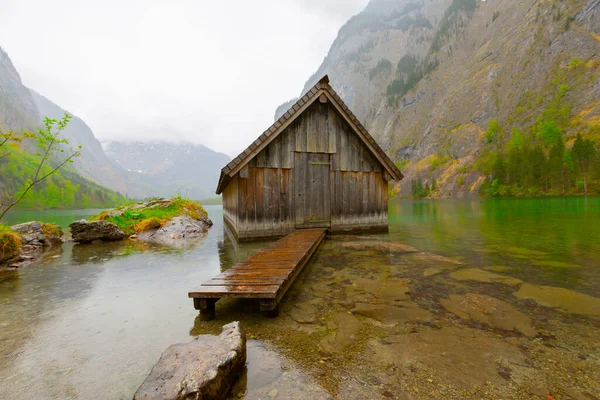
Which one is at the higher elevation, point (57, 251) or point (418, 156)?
point (418, 156)

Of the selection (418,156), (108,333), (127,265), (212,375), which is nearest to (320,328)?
(212,375)

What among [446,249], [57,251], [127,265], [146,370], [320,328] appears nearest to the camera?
[146,370]

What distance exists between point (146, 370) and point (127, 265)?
633cm

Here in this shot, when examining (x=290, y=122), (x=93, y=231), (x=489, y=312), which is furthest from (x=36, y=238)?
(x=489, y=312)

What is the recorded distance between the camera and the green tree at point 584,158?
59750 mm

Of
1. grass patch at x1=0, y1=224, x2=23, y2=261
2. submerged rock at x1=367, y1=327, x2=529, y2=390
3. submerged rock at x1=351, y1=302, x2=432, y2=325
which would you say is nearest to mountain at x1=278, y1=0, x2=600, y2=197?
submerged rock at x1=351, y1=302, x2=432, y2=325

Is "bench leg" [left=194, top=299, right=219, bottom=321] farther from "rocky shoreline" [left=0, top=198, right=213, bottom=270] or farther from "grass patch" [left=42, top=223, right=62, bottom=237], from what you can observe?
"grass patch" [left=42, top=223, right=62, bottom=237]

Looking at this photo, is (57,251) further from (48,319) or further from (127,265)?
(48,319)

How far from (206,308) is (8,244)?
28.1ft

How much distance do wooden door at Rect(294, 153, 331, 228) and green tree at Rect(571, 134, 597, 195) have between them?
76201 mm

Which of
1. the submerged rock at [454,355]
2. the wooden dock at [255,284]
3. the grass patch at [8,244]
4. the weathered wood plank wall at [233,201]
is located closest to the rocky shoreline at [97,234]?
the grass patch at [8,244]

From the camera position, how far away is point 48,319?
441cm

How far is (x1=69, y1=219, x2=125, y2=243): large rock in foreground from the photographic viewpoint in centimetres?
1252

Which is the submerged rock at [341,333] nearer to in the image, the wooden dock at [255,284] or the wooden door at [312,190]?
the wooden dock at [255,284]
